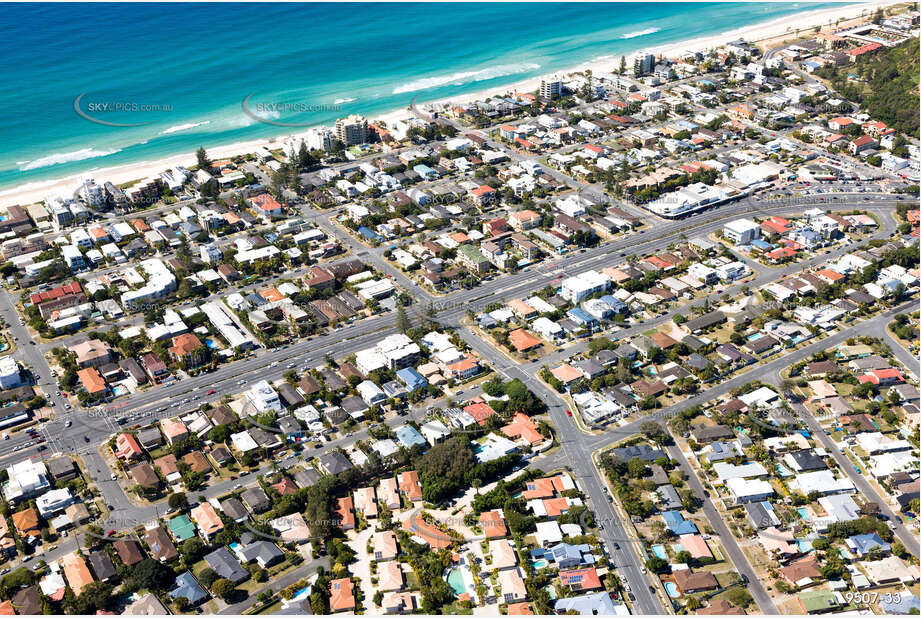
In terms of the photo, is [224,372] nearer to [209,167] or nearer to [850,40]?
[209,167]

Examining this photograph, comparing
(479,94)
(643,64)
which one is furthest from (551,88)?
(643,64)

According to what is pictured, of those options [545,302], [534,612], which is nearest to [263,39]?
[545,302]

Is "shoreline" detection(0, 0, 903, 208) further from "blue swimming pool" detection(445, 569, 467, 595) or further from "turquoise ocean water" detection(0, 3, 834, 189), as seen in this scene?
"blue swimming pool" detection(445, 569, 467, 595)

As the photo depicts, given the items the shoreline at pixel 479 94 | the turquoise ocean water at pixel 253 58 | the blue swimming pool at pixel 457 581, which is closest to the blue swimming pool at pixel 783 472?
the blue swimming pool at pixel 457 581

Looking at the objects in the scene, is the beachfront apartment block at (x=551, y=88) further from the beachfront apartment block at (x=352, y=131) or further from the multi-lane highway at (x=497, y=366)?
the multi-lane highway at (x=497, y=366)

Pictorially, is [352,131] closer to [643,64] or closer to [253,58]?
[253,58]
